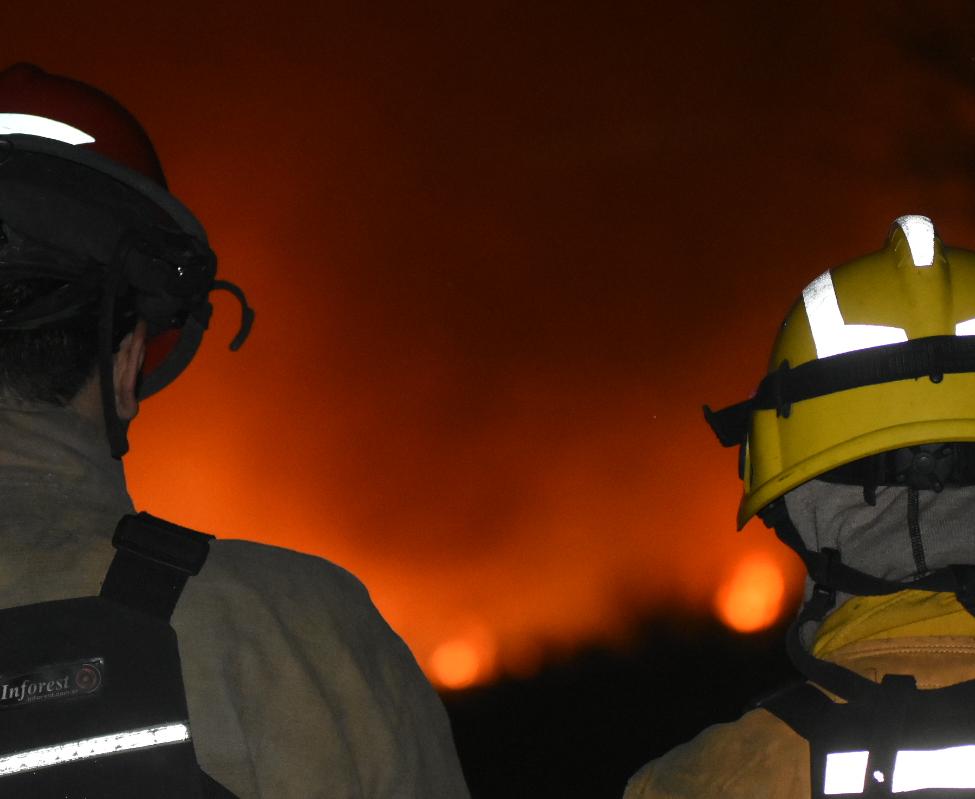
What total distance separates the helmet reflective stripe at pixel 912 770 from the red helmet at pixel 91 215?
3.33 feet

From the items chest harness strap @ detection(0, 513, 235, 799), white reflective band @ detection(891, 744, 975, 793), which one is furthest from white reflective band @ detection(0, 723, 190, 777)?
white reflective band @ detection(891, 744, 975, 793)

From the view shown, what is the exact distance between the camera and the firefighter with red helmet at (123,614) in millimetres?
1394

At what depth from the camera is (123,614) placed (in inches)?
56.7

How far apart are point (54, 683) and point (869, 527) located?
1.17 meters

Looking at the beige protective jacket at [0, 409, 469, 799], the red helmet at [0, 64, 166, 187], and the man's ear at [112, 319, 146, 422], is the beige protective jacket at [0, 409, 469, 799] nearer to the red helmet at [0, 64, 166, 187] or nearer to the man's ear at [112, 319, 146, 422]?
the man's ear at [112, 319, 146, 422]

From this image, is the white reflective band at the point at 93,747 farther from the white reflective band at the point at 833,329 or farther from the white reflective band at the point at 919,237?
the white reflective band at the point at 919,237

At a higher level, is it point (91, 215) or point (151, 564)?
point (91, 215)

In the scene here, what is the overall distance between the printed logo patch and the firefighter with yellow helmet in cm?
82

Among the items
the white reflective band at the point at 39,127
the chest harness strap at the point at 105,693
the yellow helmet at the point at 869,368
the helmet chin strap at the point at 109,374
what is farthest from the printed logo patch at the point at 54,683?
the yellow helmet at the point at 869,368

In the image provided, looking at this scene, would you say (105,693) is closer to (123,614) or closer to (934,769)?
(123,614)

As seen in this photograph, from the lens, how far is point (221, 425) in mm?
9203

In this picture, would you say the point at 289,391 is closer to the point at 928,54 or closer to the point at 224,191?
the point at 224,191

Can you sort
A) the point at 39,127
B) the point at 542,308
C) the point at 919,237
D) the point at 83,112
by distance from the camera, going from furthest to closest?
1. the point at 542,308
2. the point at 919,237
3. the point at 83,112
4. the point at 39,127

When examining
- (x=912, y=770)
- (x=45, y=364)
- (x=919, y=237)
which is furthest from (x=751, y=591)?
(x=45, y=364)
